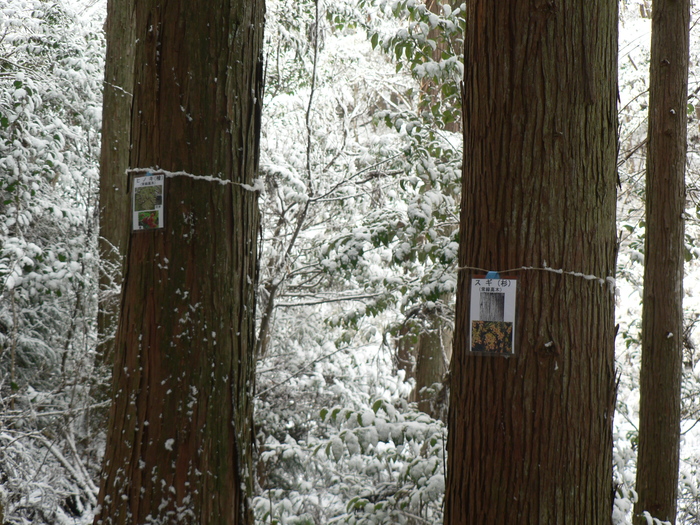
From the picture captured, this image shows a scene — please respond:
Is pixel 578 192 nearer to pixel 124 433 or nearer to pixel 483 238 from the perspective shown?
pixel 483 238

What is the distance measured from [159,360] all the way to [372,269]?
437 cm

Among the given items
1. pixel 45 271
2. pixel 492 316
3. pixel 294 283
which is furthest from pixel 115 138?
pixel 492 316

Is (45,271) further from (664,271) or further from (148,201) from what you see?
(664,271)

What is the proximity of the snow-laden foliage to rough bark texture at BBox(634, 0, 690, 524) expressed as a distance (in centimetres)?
397

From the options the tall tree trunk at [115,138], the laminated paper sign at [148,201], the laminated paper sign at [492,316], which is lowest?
the laminated paper sign at [492,316]

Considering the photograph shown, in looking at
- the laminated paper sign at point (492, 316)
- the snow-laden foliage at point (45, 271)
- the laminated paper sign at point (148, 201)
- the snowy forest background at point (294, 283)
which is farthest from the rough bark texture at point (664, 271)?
the snow-laden foliage at point (45, 271)

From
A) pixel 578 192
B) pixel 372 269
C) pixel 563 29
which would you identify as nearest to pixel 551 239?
pixel 578 192

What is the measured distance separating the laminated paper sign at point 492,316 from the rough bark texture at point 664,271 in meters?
2.76

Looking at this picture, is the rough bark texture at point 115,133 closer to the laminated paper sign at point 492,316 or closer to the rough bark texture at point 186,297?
the rough bark texture at point 186,297

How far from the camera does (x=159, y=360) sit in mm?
2320

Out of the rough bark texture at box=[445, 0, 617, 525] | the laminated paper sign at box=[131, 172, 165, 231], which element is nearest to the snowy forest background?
the rough bark texture at box=[445, 0, 617, 525]

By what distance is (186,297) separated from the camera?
2338mm

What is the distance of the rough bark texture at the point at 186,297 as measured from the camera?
230 centimetres

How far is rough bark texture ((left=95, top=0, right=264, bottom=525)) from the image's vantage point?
7.56 ft
